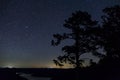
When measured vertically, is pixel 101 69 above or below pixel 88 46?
below

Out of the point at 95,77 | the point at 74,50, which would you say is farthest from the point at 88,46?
the point at 95,77

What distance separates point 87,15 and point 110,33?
180 inches

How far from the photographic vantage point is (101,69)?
4284 cm

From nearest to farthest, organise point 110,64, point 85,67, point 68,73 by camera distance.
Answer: point 110,64 → point 85,67 → point 68,73

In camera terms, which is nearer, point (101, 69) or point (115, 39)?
point (101, 69)

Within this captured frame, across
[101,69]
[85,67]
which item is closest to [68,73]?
[85,67]

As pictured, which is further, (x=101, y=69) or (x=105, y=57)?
(x=105, y=57)

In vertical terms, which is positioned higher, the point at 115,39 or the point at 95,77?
the point at 115,39

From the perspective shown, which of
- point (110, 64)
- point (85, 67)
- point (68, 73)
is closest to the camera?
point (110, 64)

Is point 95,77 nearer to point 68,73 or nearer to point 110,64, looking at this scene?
point 110,64

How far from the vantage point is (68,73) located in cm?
4888

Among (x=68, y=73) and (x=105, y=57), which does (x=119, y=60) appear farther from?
(x=68, y=73)

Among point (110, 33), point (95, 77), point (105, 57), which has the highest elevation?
point (110, 33)

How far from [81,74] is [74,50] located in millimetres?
3696
